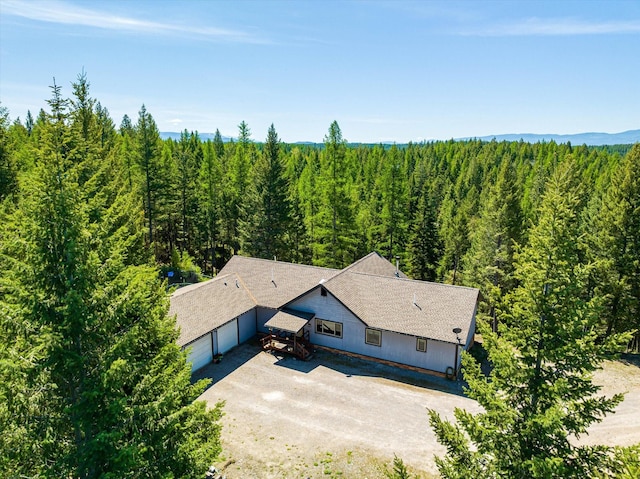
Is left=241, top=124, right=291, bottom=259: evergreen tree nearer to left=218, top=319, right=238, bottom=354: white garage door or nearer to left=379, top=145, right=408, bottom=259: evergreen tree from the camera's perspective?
left=379, top=145, right=408, bottom=259: evergreen tree

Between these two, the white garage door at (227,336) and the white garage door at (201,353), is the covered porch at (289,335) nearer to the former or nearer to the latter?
the white garage door at (227,336)

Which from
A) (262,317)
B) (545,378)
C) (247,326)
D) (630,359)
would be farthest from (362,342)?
(630,359)

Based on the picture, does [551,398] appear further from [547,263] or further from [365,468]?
[365,468]

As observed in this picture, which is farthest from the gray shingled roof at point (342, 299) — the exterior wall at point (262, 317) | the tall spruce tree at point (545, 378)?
the tall spruce tree at point (545, 378)

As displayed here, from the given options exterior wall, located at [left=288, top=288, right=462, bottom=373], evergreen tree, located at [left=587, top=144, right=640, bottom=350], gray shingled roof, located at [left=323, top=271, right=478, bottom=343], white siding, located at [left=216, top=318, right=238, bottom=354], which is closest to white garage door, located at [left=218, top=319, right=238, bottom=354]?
white siding, located at [left=216, top=318, right=238, bottom=354]

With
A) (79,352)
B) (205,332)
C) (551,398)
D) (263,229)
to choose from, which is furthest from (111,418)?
(263,229)

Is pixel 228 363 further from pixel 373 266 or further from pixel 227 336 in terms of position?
pixel 373 266

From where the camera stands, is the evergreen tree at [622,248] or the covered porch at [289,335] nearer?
the covered porch at [289,335]
